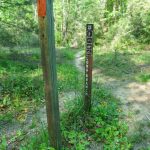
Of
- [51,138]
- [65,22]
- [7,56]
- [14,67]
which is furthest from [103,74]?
A: [65,22]

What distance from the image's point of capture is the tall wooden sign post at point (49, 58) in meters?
3.39

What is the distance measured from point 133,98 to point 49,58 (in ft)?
15.9

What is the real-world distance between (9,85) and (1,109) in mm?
1430

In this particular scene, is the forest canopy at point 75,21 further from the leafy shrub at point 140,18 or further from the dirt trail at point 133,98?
the dirt trail at point 133,98

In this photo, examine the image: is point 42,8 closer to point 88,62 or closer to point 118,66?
point 88,62

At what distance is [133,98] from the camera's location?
784 cm

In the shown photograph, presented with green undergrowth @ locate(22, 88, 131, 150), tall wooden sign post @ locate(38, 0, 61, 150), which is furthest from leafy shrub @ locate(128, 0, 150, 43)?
tall wooden sign post @ locate(38, 0, 61, 150)

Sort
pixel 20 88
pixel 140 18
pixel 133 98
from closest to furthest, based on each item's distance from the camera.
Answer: pixel 133 98 < pixel 20 88 < pixel 140 18

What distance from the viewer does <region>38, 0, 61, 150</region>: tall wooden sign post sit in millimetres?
3393

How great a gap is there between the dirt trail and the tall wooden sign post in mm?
1971

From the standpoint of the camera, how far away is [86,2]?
27.5 m

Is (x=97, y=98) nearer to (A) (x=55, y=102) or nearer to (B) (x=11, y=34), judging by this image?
(A) (x=55, y=102)

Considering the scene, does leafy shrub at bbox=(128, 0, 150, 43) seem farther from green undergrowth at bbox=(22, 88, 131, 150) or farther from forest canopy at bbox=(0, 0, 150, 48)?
green undergrowth at bbox=(22, 88, 131, 150)

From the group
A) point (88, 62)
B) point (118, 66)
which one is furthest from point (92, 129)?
point (118, 66)
